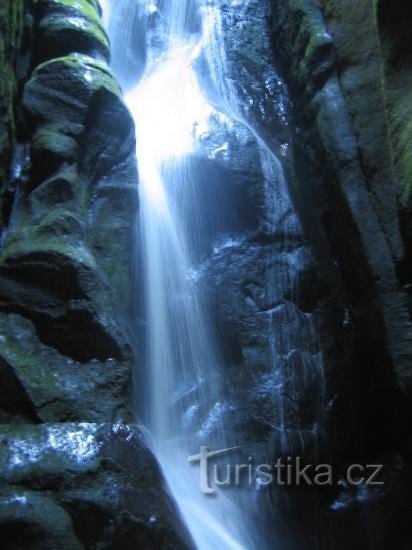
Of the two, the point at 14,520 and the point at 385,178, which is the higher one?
the point at 385,178

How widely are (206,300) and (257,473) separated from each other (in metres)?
1.93

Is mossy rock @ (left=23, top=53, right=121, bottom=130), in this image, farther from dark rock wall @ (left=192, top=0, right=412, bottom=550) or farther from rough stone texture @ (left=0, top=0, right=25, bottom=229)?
dark rock wall @ (left=192, top=0, right=412, bottom=550)

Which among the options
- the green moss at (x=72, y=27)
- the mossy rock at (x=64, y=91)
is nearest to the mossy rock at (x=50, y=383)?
the mossy rock at (x=64, y=91)

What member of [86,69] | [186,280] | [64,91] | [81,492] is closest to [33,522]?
[81,492]

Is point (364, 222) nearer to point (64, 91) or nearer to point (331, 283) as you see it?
point (331, 283)

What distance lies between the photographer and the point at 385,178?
527cm

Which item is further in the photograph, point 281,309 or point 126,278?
point 281,309

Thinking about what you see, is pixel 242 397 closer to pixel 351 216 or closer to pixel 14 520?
pixel 351 216

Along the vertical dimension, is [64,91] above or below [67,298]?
above

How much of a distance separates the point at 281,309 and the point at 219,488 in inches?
80.0

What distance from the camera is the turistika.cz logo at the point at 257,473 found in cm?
470

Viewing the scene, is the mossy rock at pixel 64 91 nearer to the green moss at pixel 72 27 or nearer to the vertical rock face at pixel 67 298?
the vertical rock face at pixel 67 298

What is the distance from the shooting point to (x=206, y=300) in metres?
5.71

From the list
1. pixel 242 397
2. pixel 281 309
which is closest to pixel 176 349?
pixel 242 397
